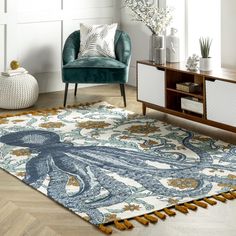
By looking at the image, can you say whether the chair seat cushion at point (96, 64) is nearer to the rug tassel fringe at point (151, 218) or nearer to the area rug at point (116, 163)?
the area rug at point (116, 163)

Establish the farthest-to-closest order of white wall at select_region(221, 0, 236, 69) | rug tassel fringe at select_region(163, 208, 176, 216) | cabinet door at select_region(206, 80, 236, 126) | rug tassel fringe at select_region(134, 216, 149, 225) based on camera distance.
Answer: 1. white wall at select_region(221, 0, 236, 69)
2. cabinet door at select_region(206, 80, 236, 126)
3. rug tassel fringe at select_region(163, 208, 176, 216)
4. rug tassel fringe at select_region(134, 216, 149, 225)

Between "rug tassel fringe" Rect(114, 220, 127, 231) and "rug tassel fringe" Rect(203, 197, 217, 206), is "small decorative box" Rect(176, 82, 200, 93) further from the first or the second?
"rug tassel fringe" Rect(114, 220, 127, 231)

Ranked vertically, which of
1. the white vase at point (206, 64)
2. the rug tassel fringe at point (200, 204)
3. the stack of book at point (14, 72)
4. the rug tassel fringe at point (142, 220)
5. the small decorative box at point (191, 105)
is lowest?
the rug tassel fringe at point (142, 220)

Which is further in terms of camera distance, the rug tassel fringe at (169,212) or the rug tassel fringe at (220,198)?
the rug tassel fringe at (220,198)

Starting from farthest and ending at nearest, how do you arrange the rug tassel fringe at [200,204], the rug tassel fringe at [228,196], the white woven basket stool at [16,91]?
the white woven basket stool at [16,91]
the rug tassel fringe at [228,196]
the rug tassel fringe at [200,204]

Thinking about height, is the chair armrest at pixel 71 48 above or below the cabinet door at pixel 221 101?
above

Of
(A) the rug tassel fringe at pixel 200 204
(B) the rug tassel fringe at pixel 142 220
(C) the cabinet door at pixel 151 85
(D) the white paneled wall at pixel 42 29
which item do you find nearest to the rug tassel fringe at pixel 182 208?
(A) the rug tassel fringe at pixel 200 204

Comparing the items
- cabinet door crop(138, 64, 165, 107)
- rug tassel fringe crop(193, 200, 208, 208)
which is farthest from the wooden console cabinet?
rug tassel fringe crop(193, 200, 208, 208)

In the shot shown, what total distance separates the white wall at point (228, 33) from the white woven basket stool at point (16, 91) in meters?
1.94

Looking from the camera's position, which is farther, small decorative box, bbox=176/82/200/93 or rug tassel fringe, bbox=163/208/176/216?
small decorative box, bbox=176/82/200/93

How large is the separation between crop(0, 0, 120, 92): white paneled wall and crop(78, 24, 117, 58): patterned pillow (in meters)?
0.46

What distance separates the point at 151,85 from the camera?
239 inches

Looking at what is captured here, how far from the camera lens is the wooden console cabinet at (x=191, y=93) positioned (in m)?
5.14

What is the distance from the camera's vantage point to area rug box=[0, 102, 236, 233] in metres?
3.85
